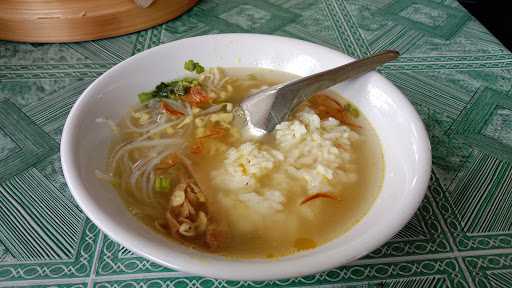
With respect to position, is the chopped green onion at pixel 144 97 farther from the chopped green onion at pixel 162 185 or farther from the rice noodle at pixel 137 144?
the chopped green onion at pixel 162 185

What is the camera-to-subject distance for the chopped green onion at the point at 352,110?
1364 mm

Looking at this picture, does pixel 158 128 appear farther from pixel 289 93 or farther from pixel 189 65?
pixel 289 93

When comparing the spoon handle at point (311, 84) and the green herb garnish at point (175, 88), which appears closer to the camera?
the spoon handle at point (311, 84)

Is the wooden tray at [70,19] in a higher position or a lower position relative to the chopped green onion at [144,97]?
lower

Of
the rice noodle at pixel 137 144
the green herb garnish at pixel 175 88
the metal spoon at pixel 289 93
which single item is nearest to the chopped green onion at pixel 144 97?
the green herb garnish at pixel 175 88

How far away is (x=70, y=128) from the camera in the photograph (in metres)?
1.06

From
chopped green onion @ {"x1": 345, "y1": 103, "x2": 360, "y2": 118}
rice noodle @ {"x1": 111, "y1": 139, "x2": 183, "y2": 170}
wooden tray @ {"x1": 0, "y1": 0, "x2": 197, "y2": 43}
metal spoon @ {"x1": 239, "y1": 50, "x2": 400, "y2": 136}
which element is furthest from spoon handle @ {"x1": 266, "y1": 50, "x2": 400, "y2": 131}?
wooden tray @ {"x1": 0, "y1": 0, "x2": 197, "y2": 43}

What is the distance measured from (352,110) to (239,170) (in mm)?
419

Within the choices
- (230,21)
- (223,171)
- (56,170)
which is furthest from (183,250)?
(230,21)

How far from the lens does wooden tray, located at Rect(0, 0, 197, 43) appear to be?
5.80 ft

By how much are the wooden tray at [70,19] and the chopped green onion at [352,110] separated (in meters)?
1.01

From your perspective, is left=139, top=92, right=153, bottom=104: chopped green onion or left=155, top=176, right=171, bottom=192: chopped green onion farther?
left=139, top=92, right=153, bottom=104: chopped green onion

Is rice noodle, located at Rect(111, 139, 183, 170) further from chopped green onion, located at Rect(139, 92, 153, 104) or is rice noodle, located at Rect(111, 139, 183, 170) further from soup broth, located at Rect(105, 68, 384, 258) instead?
chopped green onion, located at Rect(139, 92, 153, 104)

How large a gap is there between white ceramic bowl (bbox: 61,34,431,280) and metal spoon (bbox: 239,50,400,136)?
0.18 ft
